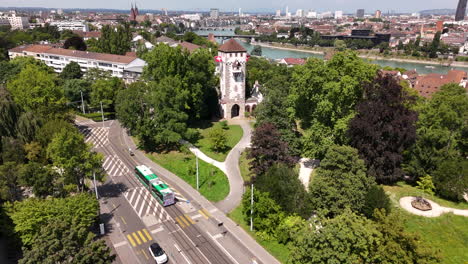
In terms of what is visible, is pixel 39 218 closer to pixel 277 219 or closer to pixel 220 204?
pixel 220 204

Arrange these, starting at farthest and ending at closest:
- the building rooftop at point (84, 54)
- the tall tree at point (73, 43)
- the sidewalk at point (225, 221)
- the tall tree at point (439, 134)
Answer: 1. the tall tree at point (73, 43)
2. the building rooftop at point (84, 54)
3. the tall tree at point (439, 134)
4. the sidewalk at point (225, 221)

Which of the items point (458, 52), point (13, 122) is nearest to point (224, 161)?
point (13, 122)

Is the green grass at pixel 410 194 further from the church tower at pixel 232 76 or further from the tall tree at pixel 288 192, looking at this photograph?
the church tower at pixel 232 76

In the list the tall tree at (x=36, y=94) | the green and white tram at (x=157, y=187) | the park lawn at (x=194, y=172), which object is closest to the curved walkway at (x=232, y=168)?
the park lawn at (x=194, y=172)

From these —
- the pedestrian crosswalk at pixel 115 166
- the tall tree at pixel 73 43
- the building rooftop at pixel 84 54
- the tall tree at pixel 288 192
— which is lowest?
the pedestrian crosswalk at pixel 115 166

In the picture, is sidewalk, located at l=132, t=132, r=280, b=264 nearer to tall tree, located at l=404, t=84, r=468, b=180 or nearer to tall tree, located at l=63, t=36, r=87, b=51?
tall tree, located at l=404, t=84, r=468, b=180

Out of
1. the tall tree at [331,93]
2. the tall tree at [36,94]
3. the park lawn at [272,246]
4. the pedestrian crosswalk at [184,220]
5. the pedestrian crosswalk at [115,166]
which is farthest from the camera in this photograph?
the tall tree at [36,94]

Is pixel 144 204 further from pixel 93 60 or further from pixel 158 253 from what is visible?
pixel 93 60
